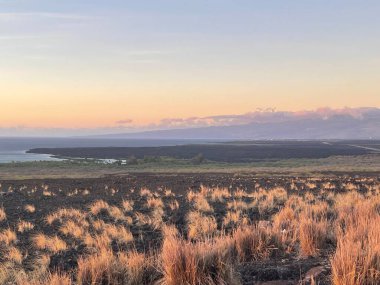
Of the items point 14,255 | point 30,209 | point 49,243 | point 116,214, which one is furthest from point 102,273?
point 30,209

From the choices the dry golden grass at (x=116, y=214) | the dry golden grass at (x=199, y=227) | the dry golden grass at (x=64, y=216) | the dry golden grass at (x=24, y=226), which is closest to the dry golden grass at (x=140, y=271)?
the dry golden grass at (x=199, y=227)

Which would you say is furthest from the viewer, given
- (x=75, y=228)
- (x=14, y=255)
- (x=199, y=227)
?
(x=75, y=228)

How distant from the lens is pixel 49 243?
10.6m

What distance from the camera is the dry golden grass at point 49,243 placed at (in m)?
9.95

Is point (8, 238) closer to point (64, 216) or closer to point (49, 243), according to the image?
point (49, 243)

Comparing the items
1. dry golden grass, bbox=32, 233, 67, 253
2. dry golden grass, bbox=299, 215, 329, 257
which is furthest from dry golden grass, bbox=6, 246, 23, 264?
dry golden grass, bbox=299, 215, 329, 257

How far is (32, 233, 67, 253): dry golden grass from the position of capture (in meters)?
9.95

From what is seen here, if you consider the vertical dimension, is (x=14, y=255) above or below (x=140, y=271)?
below

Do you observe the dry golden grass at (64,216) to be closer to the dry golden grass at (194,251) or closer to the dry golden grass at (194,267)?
the dry golden grass at (194,251)

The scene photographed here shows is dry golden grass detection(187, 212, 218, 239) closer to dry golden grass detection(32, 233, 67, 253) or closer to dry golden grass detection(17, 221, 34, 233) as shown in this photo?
dry golden grass detection(32, 233, 67, 253)

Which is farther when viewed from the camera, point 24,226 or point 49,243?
point 24,226

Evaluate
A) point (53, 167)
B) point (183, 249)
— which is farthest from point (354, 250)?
point (53, 167)

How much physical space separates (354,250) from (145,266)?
8.91 feet

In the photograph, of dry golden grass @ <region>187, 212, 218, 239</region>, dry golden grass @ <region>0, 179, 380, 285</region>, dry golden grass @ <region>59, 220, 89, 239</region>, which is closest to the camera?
dry golden grass @ <region>0, 179, 380, 285</region>
